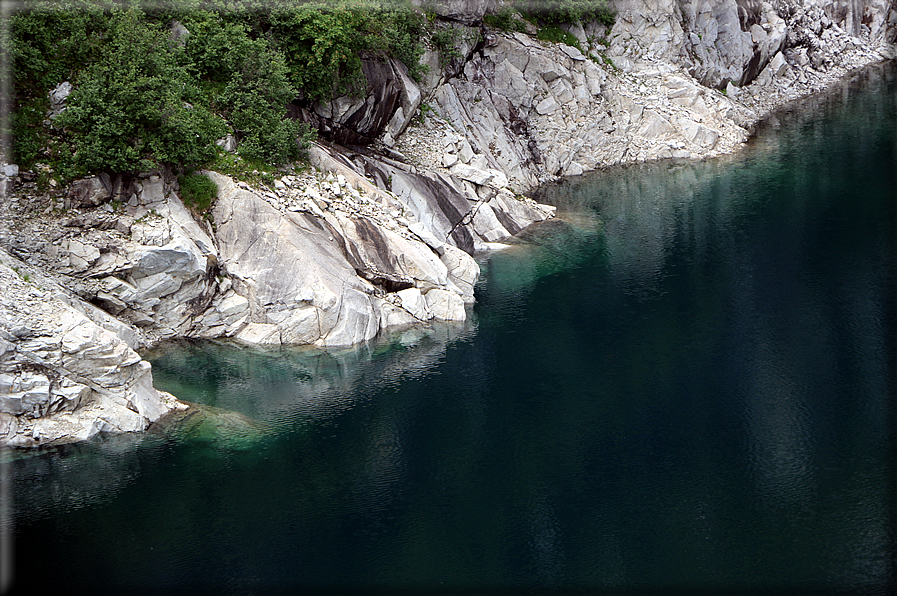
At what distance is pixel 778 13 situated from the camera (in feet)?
312

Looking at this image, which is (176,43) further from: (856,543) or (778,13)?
(778,13)

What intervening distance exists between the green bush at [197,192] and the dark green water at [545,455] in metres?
7.93

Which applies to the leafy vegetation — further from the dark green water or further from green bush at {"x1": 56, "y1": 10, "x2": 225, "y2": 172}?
the dark green water

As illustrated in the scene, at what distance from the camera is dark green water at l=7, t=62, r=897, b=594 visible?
98.9 feet

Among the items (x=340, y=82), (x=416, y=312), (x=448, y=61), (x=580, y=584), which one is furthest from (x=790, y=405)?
(x=448, y=61)

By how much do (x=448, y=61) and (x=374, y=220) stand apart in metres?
24.8

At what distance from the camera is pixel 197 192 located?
157ft

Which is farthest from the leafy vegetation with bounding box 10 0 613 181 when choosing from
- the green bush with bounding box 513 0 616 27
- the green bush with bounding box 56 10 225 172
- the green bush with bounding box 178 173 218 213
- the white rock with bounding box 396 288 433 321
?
the green bush with bounding box 513 0 616 27

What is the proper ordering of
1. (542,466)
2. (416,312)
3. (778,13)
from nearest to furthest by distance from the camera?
(542,466) < (416,312) < (778,13)

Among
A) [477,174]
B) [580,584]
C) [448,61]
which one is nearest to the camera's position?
[580,584]

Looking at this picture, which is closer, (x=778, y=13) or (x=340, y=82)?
(x=340, y=82)

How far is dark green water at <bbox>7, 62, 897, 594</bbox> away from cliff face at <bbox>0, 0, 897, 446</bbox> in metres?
2.16

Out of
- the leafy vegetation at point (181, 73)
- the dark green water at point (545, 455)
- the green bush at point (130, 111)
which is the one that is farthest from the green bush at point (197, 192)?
the dark green water at point (545, 455)

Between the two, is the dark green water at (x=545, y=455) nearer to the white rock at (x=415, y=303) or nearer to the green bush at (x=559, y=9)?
the white rock at (x=415, y=303)
